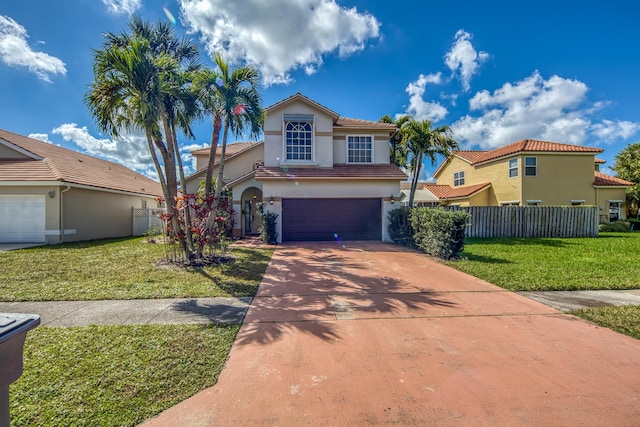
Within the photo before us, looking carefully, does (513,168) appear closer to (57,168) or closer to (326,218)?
(326,218)

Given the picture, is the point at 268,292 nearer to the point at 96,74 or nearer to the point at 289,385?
the point at 289,385

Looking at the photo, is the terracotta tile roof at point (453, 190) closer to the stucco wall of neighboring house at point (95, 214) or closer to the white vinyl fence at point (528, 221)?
the white vinyl fence at point (528, 221)

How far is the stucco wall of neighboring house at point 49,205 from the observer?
43.0ft

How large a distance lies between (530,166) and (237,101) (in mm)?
21543

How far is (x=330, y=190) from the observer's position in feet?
47.8

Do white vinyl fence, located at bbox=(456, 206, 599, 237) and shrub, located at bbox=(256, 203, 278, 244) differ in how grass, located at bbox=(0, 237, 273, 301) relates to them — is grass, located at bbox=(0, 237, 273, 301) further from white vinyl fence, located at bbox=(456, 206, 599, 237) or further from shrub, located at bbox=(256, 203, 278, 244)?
white vinyl fence, located at bbox=(456, 206, 599, 237)

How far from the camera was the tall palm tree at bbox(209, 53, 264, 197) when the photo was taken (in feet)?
30.7

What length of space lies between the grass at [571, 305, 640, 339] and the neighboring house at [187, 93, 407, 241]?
9.70m

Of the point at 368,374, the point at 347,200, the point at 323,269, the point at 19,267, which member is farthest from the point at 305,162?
the point at 368,374

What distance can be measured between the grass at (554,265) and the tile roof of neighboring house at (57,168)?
60.9 ft

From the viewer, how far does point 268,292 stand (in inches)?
239

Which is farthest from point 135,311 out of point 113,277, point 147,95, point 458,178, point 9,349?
point 458,178

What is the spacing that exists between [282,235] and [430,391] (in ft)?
40.3

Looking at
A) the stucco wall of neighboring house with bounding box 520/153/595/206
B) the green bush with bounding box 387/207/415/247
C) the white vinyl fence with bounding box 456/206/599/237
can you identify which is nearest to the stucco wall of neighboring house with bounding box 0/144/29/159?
the green bush with bounding box 387/207/415/247
